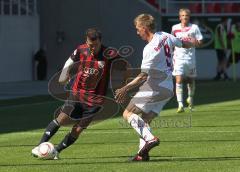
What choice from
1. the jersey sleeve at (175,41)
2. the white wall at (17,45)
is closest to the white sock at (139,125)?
the jersey sleeve at (175,41)

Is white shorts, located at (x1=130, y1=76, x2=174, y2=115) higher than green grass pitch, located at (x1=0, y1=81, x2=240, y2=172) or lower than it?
higher

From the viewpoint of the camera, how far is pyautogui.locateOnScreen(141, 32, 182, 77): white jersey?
43.2ft

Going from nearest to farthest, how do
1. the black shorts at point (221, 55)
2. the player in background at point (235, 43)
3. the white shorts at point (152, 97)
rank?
1. the white shorts at point (152, 97)
2. the black shorts at point (221, 55)
3. the player in background at point (235, 43)

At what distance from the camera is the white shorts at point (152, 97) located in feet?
44.6

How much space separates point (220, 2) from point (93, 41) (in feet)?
95.3

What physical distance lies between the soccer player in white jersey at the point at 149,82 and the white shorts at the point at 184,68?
29.0 ft

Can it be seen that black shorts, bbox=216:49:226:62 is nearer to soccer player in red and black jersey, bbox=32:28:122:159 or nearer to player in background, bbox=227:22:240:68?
player in background, bbox=227:22:240:68

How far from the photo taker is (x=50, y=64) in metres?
42.9

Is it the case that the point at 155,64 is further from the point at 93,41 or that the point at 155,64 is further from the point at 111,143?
the point at 111,143

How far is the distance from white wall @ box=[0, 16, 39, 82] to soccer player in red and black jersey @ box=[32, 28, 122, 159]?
23.1m

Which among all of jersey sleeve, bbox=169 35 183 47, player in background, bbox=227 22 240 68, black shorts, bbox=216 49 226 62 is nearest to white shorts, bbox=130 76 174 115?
jersey sleeve, bbox=169 35 183 47

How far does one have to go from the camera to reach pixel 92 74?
552 inches

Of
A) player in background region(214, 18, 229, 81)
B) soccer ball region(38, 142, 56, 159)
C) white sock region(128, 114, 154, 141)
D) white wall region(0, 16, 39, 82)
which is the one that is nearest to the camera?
white sock region(128, 114, 154, 141)

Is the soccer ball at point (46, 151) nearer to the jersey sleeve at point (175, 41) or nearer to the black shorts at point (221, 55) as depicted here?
the jersey sleeve at point (175, 41)
